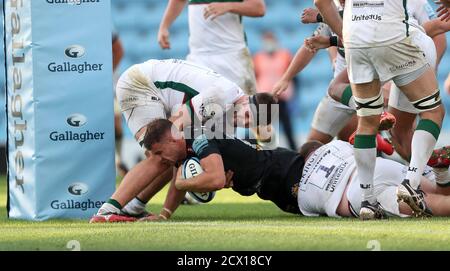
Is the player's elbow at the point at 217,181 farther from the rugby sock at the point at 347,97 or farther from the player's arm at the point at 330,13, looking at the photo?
the rugby sock at the point at 347,97

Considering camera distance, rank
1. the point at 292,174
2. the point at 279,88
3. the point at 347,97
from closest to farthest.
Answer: the point at 292,174 < the point at 347,97 < the point at 279,88

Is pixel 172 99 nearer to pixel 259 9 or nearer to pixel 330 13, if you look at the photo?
pixel 330 13

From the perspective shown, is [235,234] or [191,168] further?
[191,168]

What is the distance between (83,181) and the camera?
28.1ft

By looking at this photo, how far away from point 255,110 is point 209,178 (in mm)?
1335

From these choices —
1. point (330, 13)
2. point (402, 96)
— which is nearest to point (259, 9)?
point (402, 96)

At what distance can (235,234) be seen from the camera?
6.82 m

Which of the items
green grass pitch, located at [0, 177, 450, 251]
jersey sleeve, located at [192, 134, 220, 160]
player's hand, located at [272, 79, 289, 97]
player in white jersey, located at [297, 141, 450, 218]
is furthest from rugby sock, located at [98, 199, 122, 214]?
player's hand, located at [272, 79, 289, 97]

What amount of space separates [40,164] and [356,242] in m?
3.02

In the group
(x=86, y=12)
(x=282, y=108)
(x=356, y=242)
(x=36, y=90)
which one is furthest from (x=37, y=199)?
(x=282, y=108)

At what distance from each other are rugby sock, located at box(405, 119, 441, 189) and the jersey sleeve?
131cm

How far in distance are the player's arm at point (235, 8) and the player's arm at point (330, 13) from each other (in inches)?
93.7

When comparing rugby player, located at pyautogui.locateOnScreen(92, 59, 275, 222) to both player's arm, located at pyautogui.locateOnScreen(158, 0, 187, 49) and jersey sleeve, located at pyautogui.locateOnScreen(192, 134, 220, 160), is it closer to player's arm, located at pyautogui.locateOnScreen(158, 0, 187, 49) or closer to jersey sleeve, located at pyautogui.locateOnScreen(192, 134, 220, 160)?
jersey sleeve, located at pyautogui.locateOnScreen(192, 134, 220, 160)
